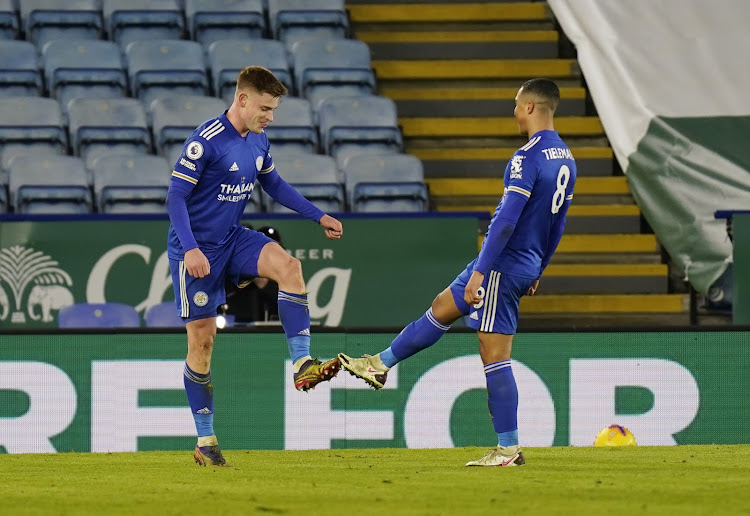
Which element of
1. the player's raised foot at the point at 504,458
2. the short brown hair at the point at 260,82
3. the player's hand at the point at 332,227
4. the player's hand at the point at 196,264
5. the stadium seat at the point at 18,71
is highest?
the stadium seat at the point at 18,71

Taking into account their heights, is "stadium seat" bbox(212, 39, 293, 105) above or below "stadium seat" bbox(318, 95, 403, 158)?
above

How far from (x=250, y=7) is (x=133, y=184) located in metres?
3.57

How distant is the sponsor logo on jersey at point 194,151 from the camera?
6.87 m

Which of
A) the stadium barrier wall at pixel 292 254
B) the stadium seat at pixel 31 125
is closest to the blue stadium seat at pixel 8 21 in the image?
the stadium seat at pixel 31 125

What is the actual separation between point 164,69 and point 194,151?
7708mm

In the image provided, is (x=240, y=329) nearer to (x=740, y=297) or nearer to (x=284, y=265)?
(x=284, y=265)

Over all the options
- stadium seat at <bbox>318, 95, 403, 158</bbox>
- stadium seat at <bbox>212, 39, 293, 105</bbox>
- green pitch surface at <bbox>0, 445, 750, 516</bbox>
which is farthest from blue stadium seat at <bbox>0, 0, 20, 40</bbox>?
green pitch surface at <bbox>0, 445, 750, 516</bbox>

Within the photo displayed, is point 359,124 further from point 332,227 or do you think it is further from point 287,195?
point 332,227

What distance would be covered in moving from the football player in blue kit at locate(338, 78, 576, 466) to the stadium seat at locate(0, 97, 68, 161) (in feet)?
23.3

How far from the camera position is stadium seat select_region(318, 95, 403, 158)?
1374cm

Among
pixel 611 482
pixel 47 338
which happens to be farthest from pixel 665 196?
pixel 611 482

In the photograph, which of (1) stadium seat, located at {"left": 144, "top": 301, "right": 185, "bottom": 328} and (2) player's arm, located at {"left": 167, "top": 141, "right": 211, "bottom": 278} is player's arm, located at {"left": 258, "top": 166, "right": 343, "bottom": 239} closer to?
(2) player's arm, located at {"left": 167, "top": 141, "right": 211, "bottom": 278}

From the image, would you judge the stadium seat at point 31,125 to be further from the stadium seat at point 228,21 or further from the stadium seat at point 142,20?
the stadium seat at point 228,21

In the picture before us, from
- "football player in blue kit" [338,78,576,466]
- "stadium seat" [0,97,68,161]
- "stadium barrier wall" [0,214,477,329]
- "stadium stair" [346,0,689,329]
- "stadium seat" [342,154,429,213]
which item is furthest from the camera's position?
"stadium seat" [0,97,68,161]
